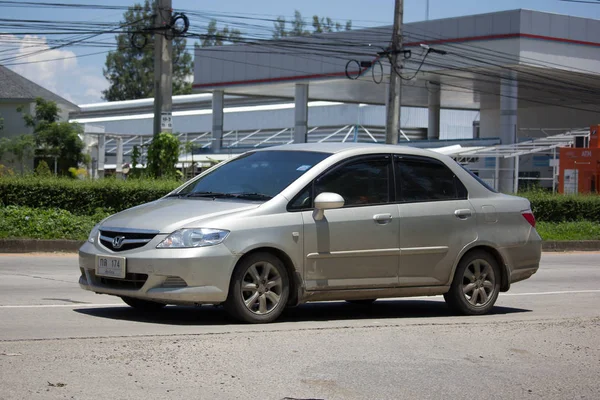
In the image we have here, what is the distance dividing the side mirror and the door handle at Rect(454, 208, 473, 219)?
1590 mm

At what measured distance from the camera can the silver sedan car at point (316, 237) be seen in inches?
316

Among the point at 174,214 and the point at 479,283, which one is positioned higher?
the point at 174,214

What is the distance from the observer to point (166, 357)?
656cm

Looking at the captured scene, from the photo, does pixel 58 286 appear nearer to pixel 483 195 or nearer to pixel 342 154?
pixel 342 154

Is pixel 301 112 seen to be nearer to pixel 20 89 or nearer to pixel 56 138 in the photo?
pixel 56 138

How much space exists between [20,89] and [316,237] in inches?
2049

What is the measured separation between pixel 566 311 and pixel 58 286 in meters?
6.19

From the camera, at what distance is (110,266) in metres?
8.23

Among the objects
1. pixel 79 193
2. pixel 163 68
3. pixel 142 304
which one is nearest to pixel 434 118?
pixel 163 68

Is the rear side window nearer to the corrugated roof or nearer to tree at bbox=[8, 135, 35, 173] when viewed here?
tree at bbox=[8, 135, 35, 173]

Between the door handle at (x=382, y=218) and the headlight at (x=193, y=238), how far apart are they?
65.7 inches

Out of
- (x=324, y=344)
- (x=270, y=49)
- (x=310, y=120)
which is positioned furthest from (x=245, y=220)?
(x=310, y=120)

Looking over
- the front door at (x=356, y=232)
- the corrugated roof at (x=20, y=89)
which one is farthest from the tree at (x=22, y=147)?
the front door at (x=356, y=232)

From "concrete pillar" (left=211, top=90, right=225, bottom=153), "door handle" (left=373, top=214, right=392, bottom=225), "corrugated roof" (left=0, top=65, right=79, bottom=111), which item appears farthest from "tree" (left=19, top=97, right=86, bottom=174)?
"door handle" (left=373, top=214, right=392, bottom=225)
